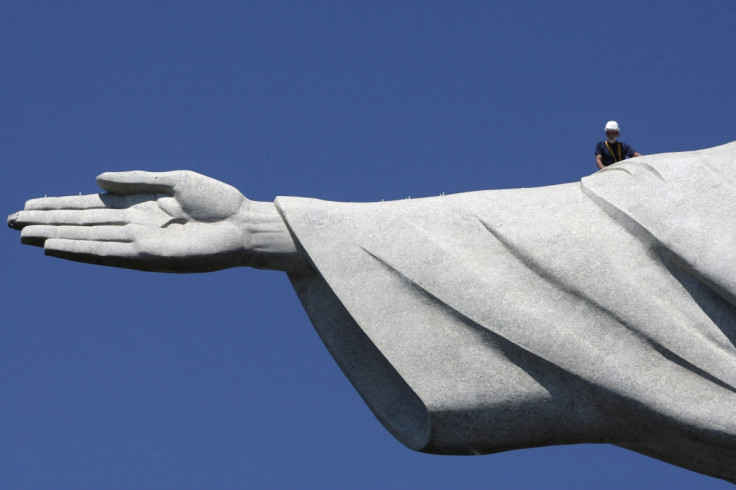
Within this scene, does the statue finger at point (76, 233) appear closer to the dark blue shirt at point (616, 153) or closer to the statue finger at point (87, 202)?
the statue finger at point (87, 202)

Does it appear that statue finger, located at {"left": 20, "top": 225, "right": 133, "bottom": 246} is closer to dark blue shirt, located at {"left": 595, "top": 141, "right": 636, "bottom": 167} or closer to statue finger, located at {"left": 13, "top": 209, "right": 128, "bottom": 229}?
statue finger, located at {"left": 13, "top": 209, "right": 128, "bottom": 229}

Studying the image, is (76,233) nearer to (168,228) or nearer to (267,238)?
(168,228)

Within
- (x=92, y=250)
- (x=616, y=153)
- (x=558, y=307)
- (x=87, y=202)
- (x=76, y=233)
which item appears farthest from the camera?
(x=616, y=153)

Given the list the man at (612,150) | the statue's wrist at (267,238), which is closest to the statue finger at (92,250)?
the statue's wrist at (267,238)

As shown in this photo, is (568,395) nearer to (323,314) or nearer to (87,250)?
(323,314)

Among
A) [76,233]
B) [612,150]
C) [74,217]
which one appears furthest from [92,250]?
[612,150]

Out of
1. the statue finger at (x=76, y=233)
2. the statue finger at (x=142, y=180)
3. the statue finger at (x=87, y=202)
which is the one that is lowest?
the statue finger at (x=76, y=233)

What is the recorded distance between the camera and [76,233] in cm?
1107

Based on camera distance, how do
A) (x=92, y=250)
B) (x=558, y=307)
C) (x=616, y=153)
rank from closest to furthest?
(x=558, y=307) → (x=92, y=250) → (x=616, y=153)

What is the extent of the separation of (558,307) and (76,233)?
346cm

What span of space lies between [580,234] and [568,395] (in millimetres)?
1143

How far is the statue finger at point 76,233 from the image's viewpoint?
1101 cm

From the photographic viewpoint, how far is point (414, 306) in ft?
35.4

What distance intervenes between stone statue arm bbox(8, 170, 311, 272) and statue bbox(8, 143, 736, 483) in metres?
0.01
